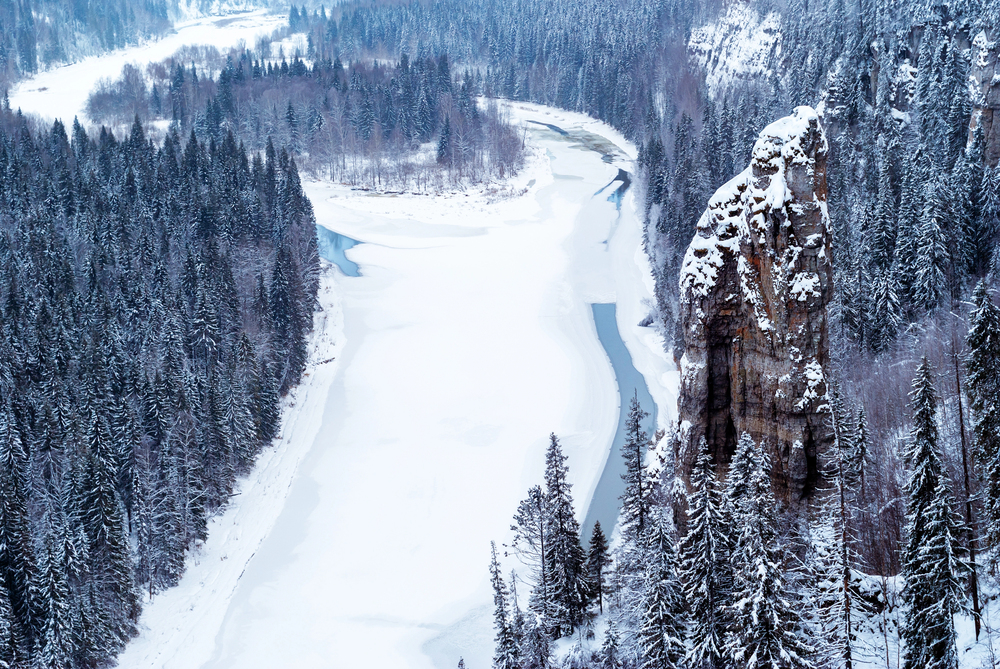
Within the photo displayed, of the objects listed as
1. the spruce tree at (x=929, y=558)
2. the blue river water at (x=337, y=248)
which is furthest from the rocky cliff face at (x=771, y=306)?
the blue river water at (x=337, y=248)

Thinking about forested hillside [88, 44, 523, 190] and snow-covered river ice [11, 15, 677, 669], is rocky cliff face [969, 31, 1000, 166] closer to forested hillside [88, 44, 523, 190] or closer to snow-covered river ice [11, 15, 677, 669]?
snow-covered river ice [11, 15, 677, 669]

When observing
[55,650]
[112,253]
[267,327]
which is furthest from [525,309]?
[55,650]

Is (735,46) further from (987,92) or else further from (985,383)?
(985,383)

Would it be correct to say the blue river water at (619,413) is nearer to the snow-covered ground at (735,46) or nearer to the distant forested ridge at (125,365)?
the distant forested ridge at (125,365)

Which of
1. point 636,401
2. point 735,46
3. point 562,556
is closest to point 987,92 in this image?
point 636,401

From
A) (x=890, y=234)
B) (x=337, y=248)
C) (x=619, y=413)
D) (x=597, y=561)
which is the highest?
(x=890, y=234)

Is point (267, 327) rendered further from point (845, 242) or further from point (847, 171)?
point (847, 171)

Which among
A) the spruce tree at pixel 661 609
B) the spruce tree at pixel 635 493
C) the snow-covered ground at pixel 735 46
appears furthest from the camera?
the snow-covered ground at pixel 735 46
